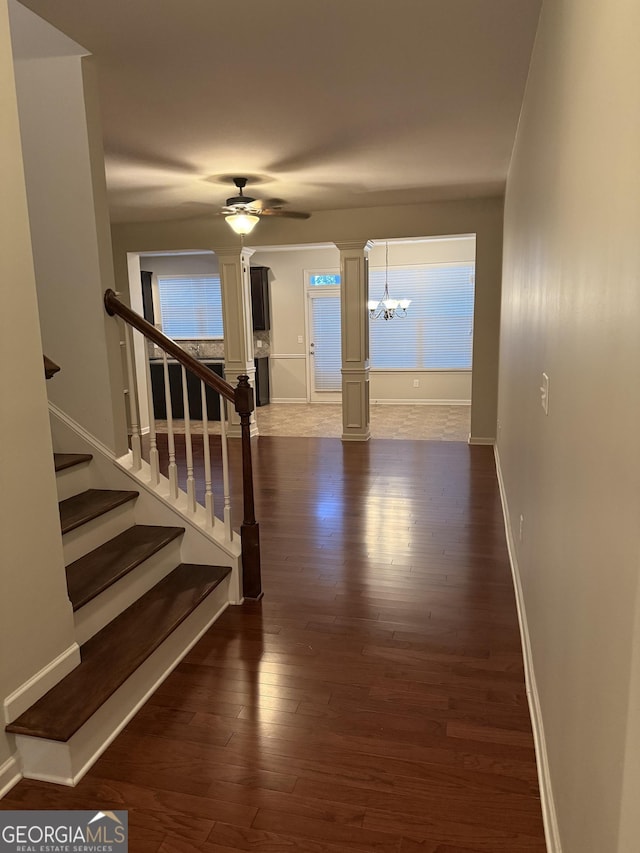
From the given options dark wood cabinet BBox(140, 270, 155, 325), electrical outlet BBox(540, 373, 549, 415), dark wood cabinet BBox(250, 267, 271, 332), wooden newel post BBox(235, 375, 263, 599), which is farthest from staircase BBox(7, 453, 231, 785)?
dark wood cabinet BBox(140, 270, 155, 325)

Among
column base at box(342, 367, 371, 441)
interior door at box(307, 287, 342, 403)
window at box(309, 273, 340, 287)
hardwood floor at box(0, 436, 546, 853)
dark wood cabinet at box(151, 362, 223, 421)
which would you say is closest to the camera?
hardwood floor at box(0, 436, 546, 853)

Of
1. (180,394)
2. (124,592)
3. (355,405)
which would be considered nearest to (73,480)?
(124,592)

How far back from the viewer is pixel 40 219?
2.91 metres

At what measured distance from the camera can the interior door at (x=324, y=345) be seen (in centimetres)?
1019

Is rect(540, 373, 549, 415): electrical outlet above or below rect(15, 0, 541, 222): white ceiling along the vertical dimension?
below

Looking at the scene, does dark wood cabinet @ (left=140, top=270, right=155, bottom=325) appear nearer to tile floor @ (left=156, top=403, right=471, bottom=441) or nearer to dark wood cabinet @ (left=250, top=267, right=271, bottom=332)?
dark wood cabinet @ (left=250, top=267, right=271, bottom=332)

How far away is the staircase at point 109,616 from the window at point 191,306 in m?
7.73

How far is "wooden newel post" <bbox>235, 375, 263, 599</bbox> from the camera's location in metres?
3.01

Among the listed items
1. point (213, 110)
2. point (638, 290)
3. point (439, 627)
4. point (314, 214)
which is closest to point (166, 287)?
point (314, 214)

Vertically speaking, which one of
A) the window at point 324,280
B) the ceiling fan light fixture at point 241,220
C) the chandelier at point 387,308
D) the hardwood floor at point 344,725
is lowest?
the hardwood floor at point 344,725

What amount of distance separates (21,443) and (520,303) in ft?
8.41

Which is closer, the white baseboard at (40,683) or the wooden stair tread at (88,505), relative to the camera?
the white baseboard at (40,683)

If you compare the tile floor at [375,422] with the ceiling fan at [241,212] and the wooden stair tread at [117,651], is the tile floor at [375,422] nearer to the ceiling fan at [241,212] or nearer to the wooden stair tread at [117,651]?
the ceiling fan at [241,212]

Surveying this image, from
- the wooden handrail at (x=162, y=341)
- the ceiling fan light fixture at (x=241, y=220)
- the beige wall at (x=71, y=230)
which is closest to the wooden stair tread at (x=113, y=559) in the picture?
the beige wall at (x=71, y=230)
